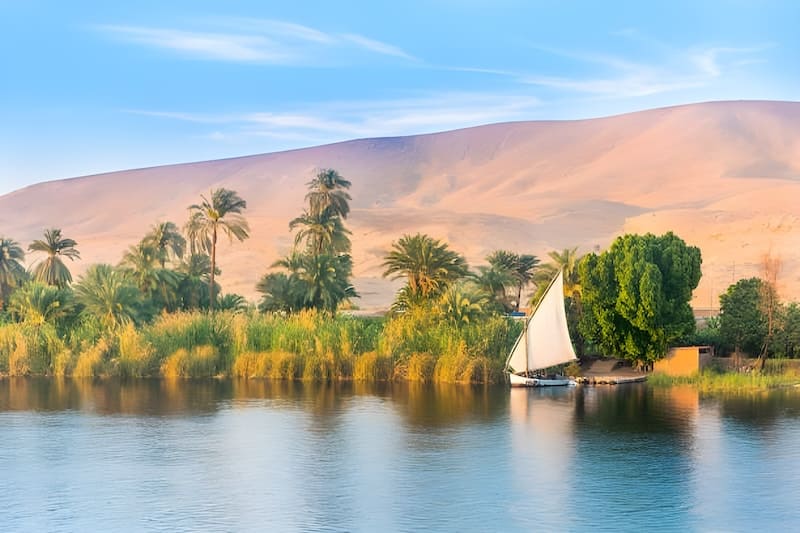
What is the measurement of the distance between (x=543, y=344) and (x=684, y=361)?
6.50 m

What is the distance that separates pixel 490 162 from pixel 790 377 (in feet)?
370

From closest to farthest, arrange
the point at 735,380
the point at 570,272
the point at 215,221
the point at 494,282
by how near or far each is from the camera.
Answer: the point at 735,380
the point at 570,272
the point at 494,282
the point at 215,221

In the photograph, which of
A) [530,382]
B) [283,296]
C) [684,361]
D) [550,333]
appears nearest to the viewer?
[530,382]

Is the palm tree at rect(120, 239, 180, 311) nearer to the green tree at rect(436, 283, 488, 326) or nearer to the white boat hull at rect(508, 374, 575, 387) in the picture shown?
the green tree at rect(436, 283, 488, 326)

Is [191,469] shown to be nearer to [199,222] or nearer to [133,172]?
[199,222]

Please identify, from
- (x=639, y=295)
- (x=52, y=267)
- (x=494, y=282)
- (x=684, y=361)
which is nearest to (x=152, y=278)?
(x=52, y=267)

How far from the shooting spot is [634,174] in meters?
141

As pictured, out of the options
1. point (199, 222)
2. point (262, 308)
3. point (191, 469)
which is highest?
point (199, 222)

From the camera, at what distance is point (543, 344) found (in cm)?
4822

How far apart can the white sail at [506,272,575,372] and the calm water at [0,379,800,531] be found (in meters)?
3.89

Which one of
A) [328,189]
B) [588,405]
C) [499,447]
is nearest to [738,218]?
[328,189]

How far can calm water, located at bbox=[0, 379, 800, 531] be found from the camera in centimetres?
2281

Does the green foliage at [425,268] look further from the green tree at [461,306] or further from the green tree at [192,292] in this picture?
the green tree at [192,292]

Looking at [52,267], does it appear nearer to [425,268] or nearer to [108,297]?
[108,297]
